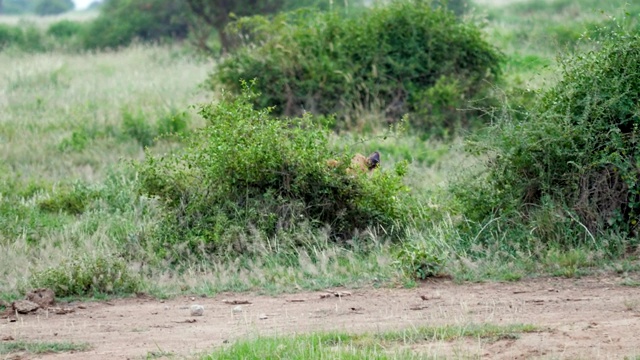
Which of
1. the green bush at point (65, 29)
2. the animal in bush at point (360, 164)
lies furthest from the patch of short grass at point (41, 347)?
the green bush at point (65, 29)

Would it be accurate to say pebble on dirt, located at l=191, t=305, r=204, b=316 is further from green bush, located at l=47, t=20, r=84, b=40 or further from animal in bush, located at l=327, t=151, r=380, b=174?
green bush, located at l=47, t=20, r=84, b=40

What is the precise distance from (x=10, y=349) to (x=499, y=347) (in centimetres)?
293

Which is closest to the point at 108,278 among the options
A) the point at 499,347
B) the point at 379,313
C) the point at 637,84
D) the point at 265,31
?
the point at 379,313

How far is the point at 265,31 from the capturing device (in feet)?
52.2

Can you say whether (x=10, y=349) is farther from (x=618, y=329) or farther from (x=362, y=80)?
(x=362, y=80)

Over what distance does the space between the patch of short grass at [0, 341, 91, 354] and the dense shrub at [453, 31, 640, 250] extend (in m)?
3.75

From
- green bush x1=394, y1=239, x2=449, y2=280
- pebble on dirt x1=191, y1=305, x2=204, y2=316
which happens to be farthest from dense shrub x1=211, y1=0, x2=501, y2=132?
pebble on dirt x1=191, y1=305, x2=204, y2=316

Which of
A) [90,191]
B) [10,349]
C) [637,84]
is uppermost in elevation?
[637,84]

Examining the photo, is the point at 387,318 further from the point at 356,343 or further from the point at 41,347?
the point at 41,347

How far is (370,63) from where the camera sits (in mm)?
14867

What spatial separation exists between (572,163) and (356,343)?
11.0ft

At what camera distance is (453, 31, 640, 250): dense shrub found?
25.7 ft

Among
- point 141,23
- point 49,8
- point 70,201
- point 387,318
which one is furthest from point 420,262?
point 49,8

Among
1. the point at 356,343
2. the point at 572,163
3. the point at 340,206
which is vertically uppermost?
the point at 572,163
